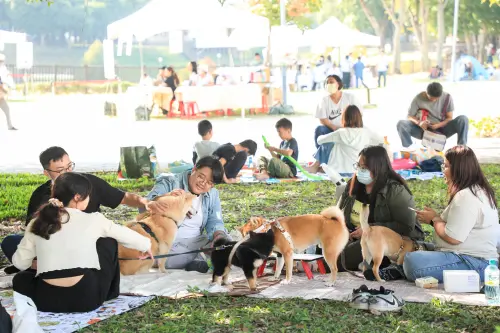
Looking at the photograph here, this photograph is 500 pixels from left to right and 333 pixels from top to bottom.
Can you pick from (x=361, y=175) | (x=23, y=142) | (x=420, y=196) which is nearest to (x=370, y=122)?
(x=23, y=142)

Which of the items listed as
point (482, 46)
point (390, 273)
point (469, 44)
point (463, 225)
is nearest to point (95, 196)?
point (390, 273)

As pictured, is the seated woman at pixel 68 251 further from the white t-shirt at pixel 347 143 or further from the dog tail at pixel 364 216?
the white t-shirt at pixel 347 143

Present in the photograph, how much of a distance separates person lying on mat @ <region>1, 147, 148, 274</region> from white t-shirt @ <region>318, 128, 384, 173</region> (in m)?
5.63

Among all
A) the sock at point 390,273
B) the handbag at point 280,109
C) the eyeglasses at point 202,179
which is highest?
the handbag at point 280,109

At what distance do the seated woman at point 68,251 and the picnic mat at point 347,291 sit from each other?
3.81ft

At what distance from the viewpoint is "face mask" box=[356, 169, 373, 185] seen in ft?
21.4

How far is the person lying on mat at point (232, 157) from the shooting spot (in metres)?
11.4

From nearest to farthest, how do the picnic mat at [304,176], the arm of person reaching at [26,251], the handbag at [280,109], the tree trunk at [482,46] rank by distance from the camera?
the arm of person reaching at [26,251] < the picnic mat at [304,176] < the handbag at [280,109] < the tree trunk at [482,46]

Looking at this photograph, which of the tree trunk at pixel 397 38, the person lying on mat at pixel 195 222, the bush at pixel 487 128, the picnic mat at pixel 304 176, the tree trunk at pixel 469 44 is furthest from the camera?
the tree trunk at pixel 469 44

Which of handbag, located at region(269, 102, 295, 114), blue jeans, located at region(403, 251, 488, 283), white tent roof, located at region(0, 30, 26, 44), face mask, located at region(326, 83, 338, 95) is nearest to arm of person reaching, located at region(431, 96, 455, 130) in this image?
face mask, located at region(326, 83, 338, 95)

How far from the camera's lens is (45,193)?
20.7 ft

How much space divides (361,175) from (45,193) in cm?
238

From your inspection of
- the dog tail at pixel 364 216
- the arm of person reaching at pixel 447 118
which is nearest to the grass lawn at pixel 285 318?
the dog tail at pixel 364 216

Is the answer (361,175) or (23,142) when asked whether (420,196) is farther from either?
(23,142)
